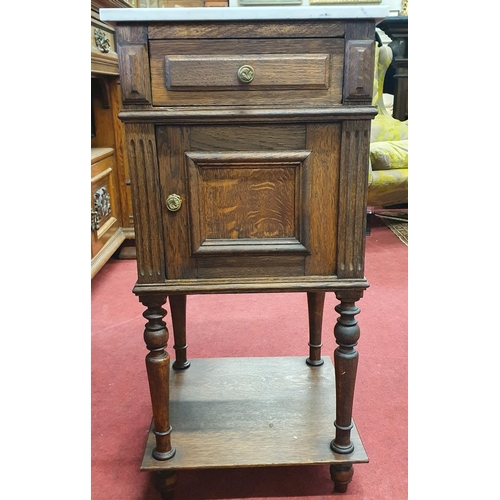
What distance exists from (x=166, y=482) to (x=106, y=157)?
151 cm

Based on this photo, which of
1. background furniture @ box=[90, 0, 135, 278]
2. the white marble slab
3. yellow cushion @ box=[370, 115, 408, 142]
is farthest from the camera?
yellow cushion @ box=[370, 115, 408, 142]

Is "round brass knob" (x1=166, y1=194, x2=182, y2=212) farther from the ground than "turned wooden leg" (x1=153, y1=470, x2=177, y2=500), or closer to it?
farther from the ground

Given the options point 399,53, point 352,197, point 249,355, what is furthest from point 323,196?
point 399,53

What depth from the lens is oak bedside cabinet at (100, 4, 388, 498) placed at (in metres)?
0.83

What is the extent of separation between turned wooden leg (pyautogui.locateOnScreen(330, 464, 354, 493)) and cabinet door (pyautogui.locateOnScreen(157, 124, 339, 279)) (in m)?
0.43

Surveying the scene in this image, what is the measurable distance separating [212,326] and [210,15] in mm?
1172

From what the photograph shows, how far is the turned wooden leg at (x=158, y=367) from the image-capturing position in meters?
0.96

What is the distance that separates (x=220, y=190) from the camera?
0.91 metres

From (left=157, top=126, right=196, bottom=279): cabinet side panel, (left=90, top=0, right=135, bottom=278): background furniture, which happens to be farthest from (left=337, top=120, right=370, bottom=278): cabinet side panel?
(left=90, top=0, right=135, bottom=278): background furniture

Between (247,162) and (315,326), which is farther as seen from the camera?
(315,326)

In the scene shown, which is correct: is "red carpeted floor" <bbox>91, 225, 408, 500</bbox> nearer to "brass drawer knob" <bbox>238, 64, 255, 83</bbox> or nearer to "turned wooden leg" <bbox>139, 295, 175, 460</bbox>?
"turned wooden leg" <bbox>139, 295, 175, 460</bbox>

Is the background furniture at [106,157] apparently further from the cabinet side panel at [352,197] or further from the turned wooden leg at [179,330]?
the cabinet side panel at [352,197]

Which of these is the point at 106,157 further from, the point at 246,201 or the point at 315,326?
the point at 246,201

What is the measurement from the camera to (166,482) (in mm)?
1034
